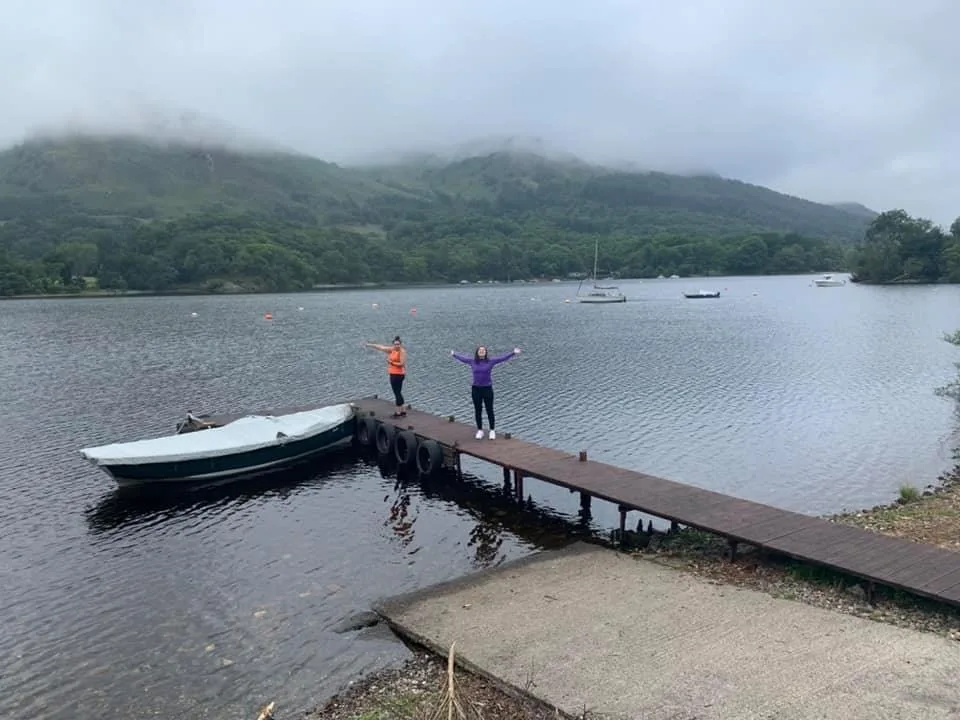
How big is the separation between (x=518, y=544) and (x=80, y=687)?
9461 mm

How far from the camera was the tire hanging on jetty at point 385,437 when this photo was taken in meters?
25.5

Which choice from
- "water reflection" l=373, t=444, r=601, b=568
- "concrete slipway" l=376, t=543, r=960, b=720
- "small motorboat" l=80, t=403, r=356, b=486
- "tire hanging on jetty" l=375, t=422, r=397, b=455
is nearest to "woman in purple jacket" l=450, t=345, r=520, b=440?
"water reflection" l=373, t=444, r=601, b=568

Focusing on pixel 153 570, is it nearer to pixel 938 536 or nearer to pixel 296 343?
pixel 938 536

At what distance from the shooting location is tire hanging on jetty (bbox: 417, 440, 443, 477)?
22.7 m

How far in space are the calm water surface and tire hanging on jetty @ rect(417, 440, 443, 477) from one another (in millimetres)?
992

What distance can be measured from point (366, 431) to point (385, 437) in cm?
140

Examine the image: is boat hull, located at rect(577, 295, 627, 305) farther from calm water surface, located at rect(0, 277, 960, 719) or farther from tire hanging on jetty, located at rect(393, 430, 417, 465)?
tire hanging on jetty, located at rect(393, 430, 417, 465)

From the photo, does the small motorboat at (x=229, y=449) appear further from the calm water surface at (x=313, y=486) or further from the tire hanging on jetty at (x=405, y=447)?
the tire hanging on jetty at (x=405, y=447)

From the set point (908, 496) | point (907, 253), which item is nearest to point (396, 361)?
point (908, 496)

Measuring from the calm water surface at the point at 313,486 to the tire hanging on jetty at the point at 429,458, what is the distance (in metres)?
0.99

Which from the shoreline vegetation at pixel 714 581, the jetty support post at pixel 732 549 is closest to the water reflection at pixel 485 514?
the shoreline vegetation at pixel 714 581

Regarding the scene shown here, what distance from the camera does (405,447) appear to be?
24406 mm

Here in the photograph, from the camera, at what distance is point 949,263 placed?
15500cm

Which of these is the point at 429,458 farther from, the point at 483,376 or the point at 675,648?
the point at 675,648
